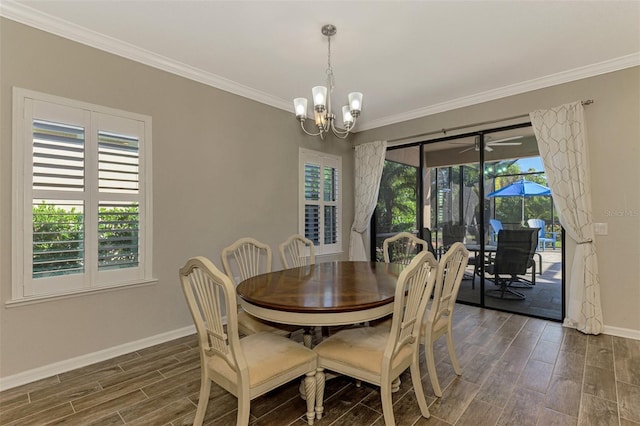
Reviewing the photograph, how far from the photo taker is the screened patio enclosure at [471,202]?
3.75 meters

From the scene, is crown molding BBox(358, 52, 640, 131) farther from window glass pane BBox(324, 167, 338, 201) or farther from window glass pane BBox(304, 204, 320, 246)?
window glass pane BBox(304, 204, 320, 246)

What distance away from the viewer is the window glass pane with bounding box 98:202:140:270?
2.68m

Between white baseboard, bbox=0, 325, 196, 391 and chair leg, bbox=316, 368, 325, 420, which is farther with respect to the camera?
white baseboard, bbox=0, 325, 196, 391

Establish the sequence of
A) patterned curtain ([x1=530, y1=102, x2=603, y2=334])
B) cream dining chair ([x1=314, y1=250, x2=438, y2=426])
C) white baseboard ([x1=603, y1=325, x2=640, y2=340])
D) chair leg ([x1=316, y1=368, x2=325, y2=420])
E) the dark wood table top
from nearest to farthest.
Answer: cream dining chair ([x1=314, y1=250, x2=438, y2=426])
the dark wood table top
chair leg ([x1=316, y1=368, x2=325, y2=420])
white baseboard ([x1=603, y1=325, x2=640, y2=340])
patterned curtain ([x1=530, y1=102, x2=603, y2=334])

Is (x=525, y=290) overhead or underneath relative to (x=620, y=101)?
underneath

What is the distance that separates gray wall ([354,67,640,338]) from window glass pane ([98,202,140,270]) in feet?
15.1

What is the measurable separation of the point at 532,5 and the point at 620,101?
174cm

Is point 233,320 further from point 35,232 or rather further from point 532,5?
point 532,5

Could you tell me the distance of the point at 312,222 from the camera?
4676mm

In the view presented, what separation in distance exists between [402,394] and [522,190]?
2987 millimetres

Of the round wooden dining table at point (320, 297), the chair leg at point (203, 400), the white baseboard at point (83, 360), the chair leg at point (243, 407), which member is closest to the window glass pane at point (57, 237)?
the white baseboard at point (83, 360)

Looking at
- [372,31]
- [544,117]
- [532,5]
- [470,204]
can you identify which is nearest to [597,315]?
[470,204]

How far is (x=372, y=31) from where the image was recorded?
2.58m

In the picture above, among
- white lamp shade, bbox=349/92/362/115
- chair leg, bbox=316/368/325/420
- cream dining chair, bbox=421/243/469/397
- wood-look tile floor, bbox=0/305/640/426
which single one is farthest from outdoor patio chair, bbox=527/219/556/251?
chair leg, bbox=316/368/325/420
